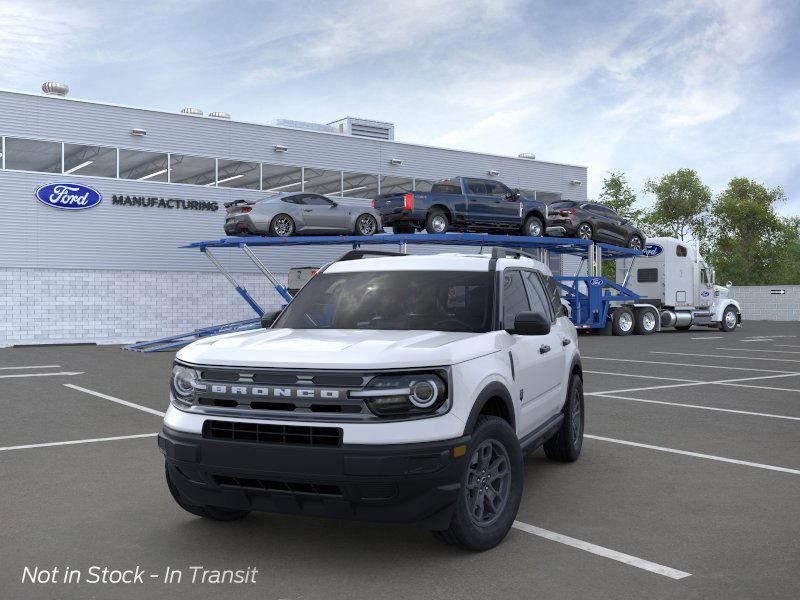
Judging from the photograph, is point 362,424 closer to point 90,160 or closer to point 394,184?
point 90,160

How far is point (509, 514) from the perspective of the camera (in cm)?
489

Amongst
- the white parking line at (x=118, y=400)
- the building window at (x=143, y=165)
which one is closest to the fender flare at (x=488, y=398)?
the white parking line at (x=118, y=400)

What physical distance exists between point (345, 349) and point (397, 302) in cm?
127

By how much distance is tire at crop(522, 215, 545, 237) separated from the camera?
25359 millimetres

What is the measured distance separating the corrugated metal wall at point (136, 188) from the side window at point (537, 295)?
918 inches

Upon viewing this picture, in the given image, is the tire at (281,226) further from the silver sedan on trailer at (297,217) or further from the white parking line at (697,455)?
the white parking line at (697,455)

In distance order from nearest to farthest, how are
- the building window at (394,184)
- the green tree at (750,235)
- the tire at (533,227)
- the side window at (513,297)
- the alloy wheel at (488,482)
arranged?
the alloy wheel at (488,482) < the side window at (513,297) < the tire at (533,227) < the building window at (394,184) < the green tree at (750,235)

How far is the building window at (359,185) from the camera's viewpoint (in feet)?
108

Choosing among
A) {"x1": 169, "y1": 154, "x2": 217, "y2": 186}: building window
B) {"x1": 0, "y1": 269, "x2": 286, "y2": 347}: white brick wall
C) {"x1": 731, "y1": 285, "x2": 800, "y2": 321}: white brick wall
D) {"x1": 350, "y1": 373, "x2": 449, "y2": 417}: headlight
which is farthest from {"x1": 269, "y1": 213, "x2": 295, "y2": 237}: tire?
{"x1": 731, "y1": 285, "x2": 800, "y2": 321}: white brick wall

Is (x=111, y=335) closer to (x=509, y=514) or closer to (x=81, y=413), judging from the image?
(x=81, y=413)

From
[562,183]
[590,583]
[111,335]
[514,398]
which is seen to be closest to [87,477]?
[514,398]

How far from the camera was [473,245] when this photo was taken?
24.9 m

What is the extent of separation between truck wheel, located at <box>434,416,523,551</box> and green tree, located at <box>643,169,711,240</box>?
69448 millimetres

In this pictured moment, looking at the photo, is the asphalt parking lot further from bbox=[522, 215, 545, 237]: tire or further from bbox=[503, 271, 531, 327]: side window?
bbox=[522, 215, 545, 237]: tire
